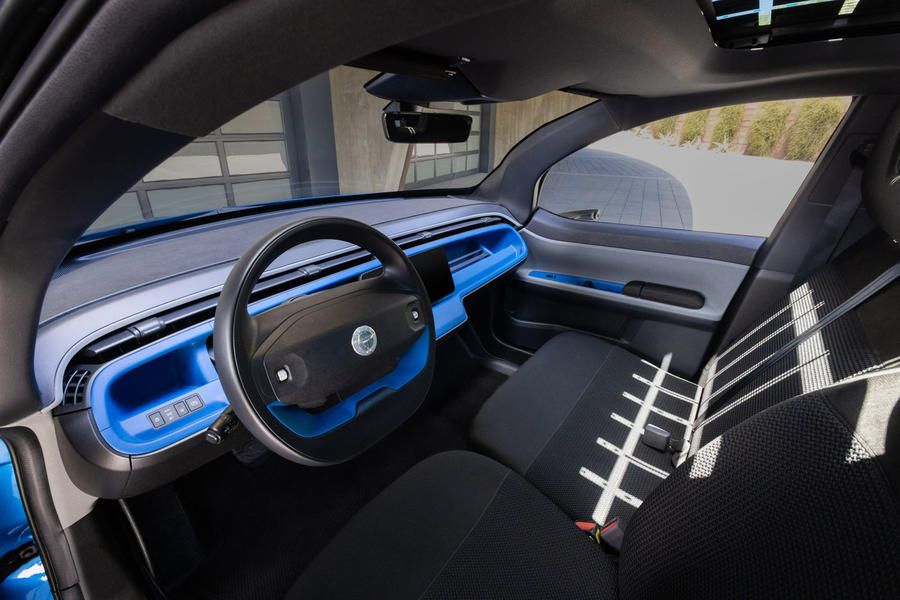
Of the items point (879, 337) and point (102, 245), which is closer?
point (879, 337)

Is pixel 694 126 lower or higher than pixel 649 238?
higher

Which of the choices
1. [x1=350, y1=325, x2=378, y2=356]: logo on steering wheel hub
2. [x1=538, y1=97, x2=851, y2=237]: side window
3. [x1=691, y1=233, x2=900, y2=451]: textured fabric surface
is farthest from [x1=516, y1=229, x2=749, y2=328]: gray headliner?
[x1=350, y1=325, x2=378, y2=356]: logo on steering wheel hub

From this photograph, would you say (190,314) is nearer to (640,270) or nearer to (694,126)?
(640,270)

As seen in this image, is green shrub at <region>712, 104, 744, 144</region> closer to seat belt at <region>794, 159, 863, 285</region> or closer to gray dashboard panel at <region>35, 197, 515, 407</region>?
seat belt at <region>794, 159, 863, 285</region>

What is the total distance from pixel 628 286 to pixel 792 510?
1680mm

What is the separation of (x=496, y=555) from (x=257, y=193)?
556cm

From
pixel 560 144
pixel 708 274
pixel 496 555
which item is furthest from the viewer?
pixel 560 144

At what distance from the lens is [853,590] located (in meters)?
0.50

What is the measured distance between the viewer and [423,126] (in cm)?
170

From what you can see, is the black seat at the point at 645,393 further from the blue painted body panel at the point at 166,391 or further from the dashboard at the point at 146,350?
the dashboard at the point at 146,350

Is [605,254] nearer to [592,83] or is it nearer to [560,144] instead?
[560,144]

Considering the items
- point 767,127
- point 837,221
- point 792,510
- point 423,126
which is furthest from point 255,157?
point 792,510

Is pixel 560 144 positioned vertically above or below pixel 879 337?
above

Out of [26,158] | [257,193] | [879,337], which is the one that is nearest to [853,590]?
[879,337]
